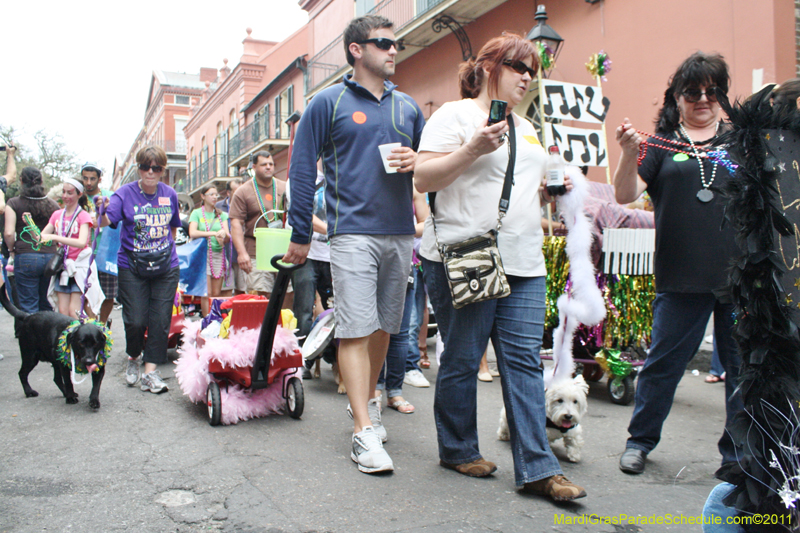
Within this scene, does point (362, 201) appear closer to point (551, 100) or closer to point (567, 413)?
point (567, 413)

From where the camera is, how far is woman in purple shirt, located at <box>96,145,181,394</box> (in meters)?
4.89

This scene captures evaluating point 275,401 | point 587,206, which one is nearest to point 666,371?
point 587,206

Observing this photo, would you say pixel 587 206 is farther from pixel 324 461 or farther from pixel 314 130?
pixel 324 461

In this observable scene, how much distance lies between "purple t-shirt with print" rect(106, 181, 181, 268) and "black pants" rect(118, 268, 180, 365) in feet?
0.46

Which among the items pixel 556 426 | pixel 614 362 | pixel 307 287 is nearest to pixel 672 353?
pixel 556 426

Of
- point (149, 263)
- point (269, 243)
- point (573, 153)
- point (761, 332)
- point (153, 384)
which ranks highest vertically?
point (573, 153)

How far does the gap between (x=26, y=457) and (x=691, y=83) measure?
392 cm

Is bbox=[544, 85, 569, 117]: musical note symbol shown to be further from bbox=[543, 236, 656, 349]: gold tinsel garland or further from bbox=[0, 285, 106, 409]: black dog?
bbox=[0, 285, 106, 409]: black dog

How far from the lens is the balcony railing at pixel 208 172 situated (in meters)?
36.3

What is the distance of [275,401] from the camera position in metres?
4.25

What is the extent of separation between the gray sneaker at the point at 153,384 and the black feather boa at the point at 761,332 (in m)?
4.16

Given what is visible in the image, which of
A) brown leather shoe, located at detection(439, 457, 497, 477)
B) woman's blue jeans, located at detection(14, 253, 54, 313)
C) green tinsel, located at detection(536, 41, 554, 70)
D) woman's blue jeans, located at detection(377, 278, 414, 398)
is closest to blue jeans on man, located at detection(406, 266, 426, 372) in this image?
woman's blue jeans, located at detection(377, 278, 414, 398)

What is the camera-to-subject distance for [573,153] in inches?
261

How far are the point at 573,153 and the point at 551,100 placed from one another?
0.61m
